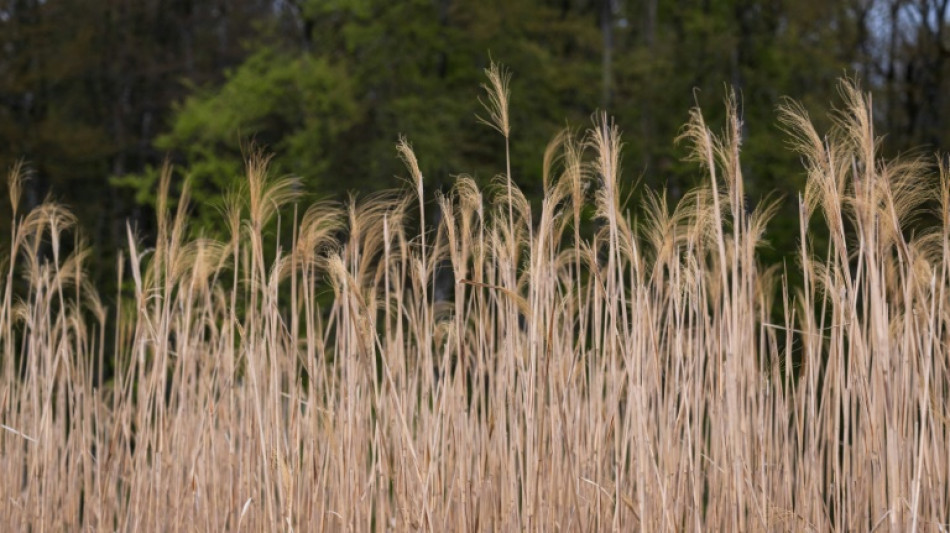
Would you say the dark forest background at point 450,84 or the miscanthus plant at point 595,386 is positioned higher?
the dark forest background at point 450,84

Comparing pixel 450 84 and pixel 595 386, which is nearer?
pixel 595 386

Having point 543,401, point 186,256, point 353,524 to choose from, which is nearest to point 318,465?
point 353,524

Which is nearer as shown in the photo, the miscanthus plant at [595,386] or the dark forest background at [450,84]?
the miscanthus plant at [595,386]

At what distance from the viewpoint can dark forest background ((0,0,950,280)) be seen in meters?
10.4

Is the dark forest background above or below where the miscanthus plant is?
above

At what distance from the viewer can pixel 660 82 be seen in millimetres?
11117

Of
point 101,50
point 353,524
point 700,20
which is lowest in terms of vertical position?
point 353,524

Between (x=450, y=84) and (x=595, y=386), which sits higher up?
(x=450, y=84)

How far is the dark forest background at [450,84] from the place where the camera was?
10445mm

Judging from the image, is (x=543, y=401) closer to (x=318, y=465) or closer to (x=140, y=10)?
(x=318, y=465)

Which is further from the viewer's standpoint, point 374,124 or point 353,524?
point 374,124

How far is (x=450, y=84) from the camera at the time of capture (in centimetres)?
1259

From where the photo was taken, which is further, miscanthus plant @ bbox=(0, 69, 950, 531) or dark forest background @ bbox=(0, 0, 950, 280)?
dark forest background @ bbox=(0, 0, 950, 280)

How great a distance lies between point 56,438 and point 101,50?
1311cm
